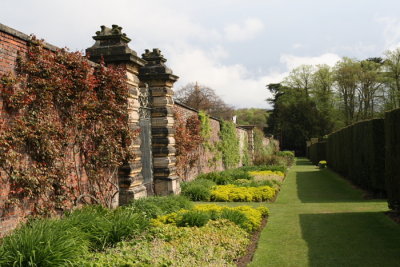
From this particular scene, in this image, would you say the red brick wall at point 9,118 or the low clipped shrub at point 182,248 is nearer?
the low clipped shrub at point 182,248

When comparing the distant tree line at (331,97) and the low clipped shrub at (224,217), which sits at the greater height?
the distant tree line at (331,97)

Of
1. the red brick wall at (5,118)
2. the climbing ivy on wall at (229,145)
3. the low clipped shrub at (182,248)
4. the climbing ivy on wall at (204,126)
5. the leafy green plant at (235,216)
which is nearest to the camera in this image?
the low clipped shrub at (182,248)

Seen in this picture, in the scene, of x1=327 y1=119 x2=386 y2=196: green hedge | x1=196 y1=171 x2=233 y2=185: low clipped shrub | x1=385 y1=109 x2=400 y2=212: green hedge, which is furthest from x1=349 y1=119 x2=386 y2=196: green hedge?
x1=196 y1=171 x2=233 y2=185: low clipped shrub

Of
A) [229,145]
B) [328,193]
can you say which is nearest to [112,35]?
[328,193]

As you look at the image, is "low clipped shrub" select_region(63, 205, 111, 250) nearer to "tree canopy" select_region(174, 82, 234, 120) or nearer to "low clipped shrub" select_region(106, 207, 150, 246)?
"low clipped shrub" select_region(106, 207, 150, 246)

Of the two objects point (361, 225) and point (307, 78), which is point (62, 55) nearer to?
point (361, 225)

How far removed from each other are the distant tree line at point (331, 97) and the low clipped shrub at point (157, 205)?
38272mm

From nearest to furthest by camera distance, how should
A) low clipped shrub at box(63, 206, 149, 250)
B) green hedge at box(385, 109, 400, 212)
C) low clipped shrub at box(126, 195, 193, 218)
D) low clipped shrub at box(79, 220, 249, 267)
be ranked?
low clipped shrub at box(79, 220, 249, 267), low clipped shrub at box(63, 206, 149, 250), low clipped shrub at box(126, 195, 193, 218), green hedge at box(385, 109, 400, 212)

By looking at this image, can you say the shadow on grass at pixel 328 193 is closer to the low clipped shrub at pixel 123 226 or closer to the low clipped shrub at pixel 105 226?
the low clipped shrub at pixel 123 226

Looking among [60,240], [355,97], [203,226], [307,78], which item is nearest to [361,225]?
[203,226]

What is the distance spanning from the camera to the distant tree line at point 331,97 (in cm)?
4231

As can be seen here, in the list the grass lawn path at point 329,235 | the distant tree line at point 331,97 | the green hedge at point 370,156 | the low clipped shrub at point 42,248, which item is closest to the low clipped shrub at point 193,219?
the grass lawn path at point 329,235

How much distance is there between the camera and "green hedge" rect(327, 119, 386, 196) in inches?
455

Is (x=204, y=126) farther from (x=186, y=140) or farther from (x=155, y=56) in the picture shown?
(x=155, y=56)
